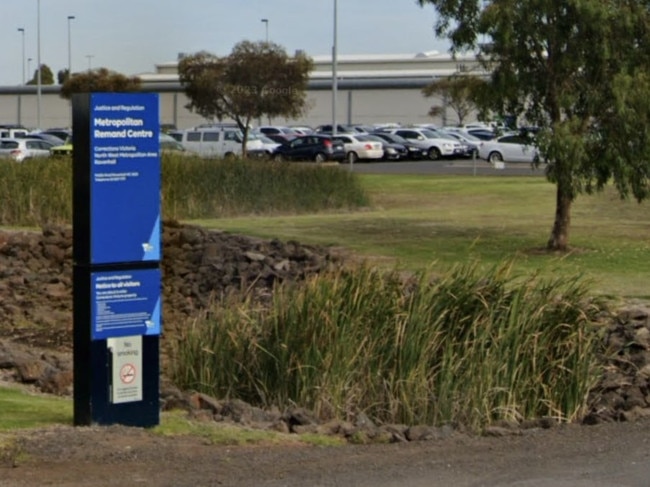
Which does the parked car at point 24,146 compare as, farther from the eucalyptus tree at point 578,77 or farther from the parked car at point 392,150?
the eucalyptus tree at point 578,77

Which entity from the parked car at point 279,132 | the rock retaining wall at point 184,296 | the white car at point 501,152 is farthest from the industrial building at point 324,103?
the rock retaining wall at point 184,296

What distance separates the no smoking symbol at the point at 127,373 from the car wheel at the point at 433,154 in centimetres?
5938

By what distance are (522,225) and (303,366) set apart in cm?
1716

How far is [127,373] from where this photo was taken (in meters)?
9.82

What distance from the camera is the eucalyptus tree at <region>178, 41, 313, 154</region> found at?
64.4 meters

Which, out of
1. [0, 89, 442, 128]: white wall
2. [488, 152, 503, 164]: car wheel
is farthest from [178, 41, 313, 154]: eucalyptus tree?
[0, 89, 442, 128]: white wall

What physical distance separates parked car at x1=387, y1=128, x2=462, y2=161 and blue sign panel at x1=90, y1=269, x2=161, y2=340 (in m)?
59.3

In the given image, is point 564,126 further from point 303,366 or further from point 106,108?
point 106,108

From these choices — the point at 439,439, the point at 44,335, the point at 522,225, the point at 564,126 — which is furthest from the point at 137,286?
the point at 522,225

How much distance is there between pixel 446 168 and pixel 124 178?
48836 mm

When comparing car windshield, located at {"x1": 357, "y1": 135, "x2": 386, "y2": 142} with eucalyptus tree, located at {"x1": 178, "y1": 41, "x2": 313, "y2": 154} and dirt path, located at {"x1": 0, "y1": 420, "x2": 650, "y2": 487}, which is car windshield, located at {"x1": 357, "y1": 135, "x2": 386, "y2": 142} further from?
dirt path, located at {"x1": 0, "y1": 420, "x2": 650, "y2": 487}

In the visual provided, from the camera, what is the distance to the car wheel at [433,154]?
68713 mm

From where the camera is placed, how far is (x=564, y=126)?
22141mm

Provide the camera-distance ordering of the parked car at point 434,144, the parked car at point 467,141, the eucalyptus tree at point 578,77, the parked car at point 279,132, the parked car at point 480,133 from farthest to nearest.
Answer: the parked car at point 279,132 < the parked car at point 480,133 < the parked car at point 434,144 < the parked car at point 467,141 < the eucalyptus tree at point 578,77
